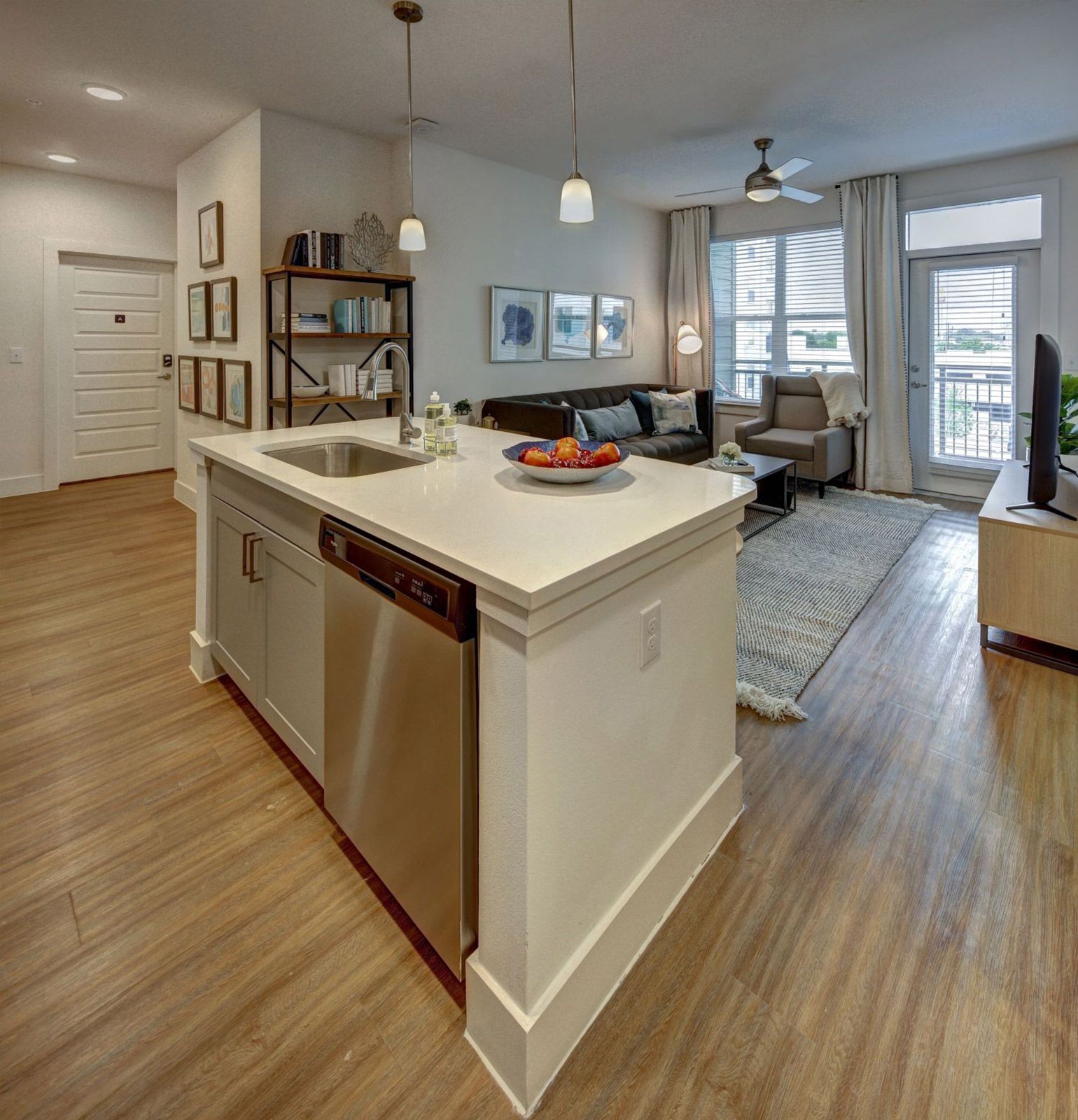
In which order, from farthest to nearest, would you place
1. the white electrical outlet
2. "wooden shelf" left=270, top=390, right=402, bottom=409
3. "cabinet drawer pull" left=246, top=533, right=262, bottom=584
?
1. "wooden shelf" left=270, top=390, right=402, bottom=409
2. "cabinet drawer pull" left=246, top=533, right=262, bottom=584
3. the white electrical outlet

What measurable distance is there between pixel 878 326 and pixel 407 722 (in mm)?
5858

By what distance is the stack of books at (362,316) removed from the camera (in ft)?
13.6

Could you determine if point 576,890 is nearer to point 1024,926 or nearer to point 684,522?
point 684,522

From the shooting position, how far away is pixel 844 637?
296 centimetres

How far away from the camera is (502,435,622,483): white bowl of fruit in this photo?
1613mm

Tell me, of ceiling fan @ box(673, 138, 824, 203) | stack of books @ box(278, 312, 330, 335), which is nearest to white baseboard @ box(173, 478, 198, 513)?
stack of books @ box(278, 312, 330, 335)

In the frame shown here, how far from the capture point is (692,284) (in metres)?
6.89

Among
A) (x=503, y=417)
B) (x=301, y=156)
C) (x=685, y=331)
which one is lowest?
(x=503, y=417)

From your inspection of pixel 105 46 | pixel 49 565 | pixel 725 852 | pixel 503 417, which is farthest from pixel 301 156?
pixel 725 852

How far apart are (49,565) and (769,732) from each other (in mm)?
3966

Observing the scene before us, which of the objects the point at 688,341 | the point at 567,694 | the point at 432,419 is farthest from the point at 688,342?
the point at 567,694

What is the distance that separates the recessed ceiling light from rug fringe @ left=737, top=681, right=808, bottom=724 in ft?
14.9

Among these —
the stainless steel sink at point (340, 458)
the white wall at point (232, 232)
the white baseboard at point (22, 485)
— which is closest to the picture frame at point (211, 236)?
the white wall at point (232, 232)

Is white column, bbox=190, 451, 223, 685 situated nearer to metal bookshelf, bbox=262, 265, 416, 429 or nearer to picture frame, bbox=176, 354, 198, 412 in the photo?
metal bookshelf, bbox=262, 265, 416, 429
